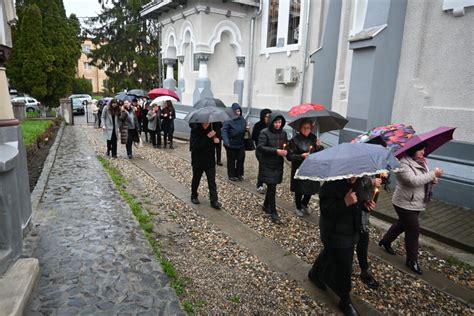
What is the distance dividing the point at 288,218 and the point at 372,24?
15.2 feet

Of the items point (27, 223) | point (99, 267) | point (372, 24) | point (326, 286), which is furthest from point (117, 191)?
point (372, 24)

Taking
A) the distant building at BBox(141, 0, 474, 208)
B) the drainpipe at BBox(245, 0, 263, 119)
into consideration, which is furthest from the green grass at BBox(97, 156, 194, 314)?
the drainpipe at BBox(245, 0, 263, 119)

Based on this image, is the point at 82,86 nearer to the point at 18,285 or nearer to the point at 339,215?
the point at 18,285

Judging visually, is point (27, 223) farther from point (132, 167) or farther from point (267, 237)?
point (132, 167)

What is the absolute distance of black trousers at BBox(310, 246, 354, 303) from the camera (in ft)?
9.95

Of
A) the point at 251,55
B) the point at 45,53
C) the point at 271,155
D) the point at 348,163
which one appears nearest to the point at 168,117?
the point at 251,55

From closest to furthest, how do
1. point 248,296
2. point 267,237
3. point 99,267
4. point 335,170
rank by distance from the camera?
point 335,170
point 248,296
point 99,267
point 267,237

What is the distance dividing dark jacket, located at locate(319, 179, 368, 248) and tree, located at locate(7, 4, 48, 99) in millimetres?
21732

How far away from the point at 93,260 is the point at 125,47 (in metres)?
27.3

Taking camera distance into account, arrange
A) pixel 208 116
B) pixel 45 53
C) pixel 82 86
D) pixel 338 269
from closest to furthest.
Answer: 1. pixel 338 269
2. pixel 208 116
3. pixel 45 53
4. pixel 82 86

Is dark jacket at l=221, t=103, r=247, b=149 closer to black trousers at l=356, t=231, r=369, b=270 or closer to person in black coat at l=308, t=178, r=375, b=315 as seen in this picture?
black trousers at l=356, t=231, r=369, b=270

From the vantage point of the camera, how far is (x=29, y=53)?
19562 mm

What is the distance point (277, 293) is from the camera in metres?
3.41

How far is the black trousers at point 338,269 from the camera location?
3.03m
